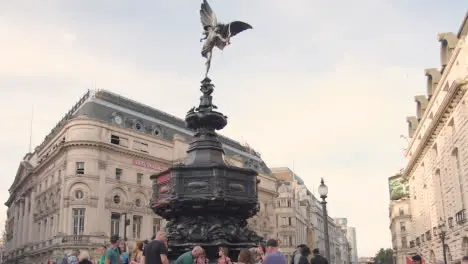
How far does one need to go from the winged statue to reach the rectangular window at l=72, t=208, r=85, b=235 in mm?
43042

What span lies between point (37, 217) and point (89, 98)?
17.9m

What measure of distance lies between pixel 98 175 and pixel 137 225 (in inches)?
312

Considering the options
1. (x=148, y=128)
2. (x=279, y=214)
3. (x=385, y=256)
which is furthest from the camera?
(x=385, y=256)

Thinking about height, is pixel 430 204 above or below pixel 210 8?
below

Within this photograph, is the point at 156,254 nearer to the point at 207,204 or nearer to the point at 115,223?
the point at 207,204

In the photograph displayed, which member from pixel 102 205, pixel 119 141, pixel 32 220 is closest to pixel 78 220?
pixel 102 205

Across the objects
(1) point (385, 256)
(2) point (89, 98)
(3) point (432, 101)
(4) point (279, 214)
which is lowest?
(1) point (385, 256)

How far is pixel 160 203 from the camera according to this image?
1244 centimetres

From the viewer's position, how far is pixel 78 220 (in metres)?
53.1

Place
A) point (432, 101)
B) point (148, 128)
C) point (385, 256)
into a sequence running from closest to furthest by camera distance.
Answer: point (432, 101), point (148, 128), point (385, 256)

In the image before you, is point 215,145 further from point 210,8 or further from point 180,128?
point 180,128

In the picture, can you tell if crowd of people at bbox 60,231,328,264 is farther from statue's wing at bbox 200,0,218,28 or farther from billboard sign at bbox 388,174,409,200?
billboard sign at bbox 388,174,409,200

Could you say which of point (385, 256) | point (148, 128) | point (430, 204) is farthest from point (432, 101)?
point (385, 256)

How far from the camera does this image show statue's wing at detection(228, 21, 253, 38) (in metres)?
14.1
